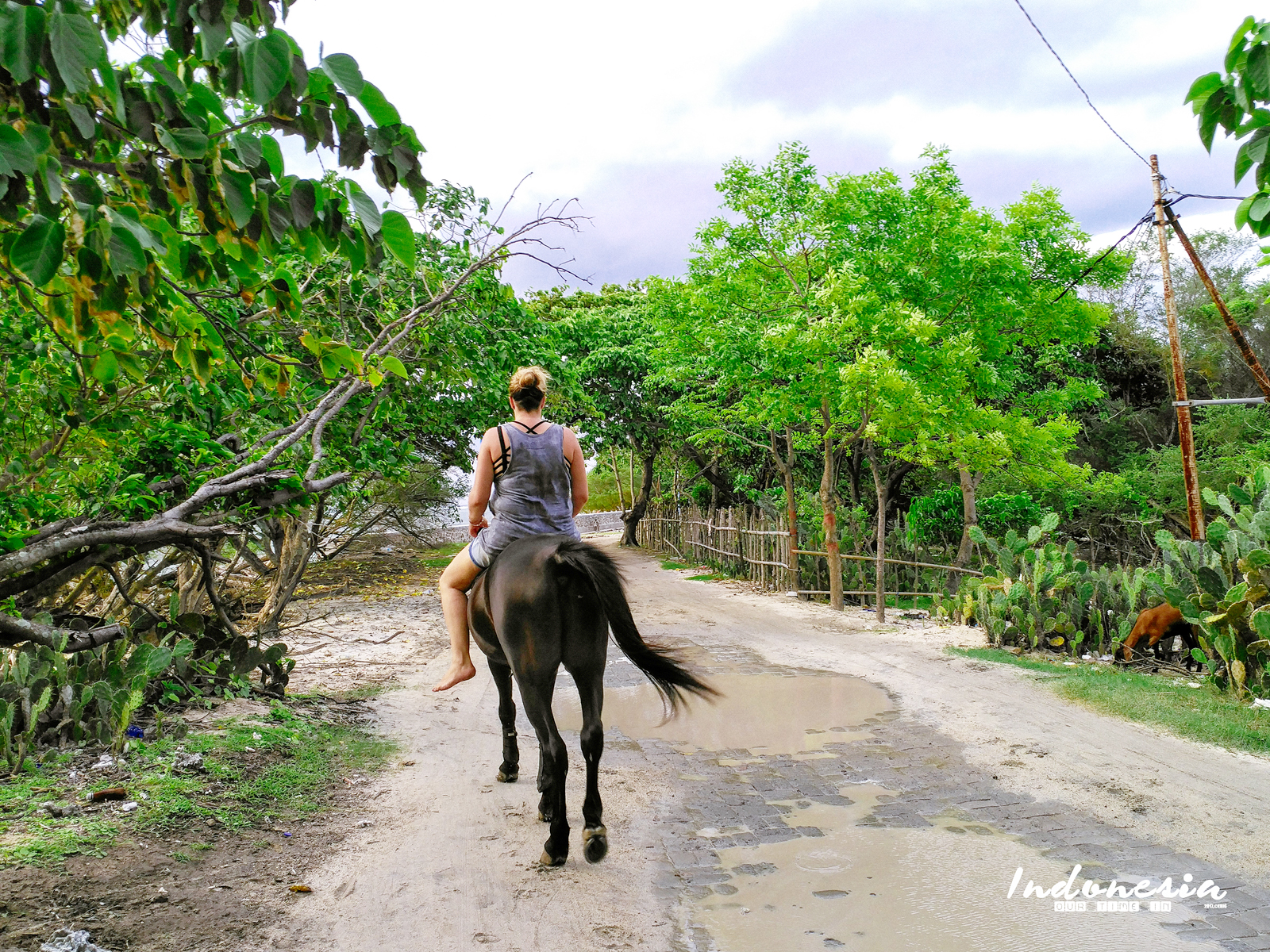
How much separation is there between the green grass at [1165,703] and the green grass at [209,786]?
539 cm

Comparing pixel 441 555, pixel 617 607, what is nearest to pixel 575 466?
pixel 617 607

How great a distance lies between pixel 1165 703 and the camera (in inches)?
252

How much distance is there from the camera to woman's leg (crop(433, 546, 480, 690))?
15.1 feet

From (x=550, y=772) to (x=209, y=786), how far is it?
190cm

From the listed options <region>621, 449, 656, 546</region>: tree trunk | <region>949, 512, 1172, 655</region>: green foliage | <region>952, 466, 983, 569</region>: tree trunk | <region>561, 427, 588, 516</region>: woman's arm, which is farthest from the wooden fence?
<region>561, 427, 588, 516</region>: woman's arm

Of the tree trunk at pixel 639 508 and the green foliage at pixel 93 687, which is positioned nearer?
the green foliage at pixel 93 687

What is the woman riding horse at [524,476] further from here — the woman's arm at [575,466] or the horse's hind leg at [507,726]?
the horse's hind leg at [507,726]

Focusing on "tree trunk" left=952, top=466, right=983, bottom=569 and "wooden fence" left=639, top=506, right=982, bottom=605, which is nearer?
"wooden fence" left=639, top=506, right=982, bottom=605

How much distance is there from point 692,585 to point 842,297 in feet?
26.3

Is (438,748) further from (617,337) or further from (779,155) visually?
(617,337)

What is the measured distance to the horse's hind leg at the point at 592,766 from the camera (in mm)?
3738

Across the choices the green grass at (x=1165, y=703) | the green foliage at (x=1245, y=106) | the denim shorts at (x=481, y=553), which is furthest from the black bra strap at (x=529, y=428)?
the green grass at (x=1165, y=703)

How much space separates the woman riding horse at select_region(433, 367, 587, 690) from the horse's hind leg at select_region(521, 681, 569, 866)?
2.74 ft

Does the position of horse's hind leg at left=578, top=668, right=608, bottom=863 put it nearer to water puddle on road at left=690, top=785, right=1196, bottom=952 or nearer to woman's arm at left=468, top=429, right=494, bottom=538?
water puddle on road at left=690, top=785, right=1196, bottom=952
